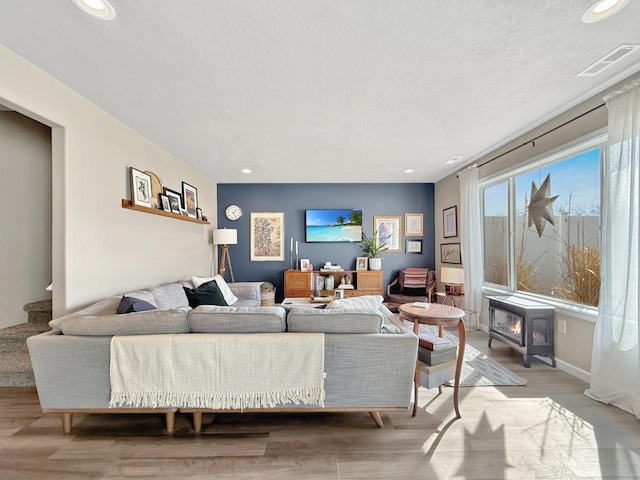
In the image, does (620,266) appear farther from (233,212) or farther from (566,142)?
(233,212)

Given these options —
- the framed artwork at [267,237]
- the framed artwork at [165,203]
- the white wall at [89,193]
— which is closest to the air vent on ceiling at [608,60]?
the white wall at [89,193]

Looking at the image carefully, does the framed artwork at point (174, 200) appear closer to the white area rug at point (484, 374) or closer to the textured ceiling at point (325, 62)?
the textured ceiling at point (325, 62)

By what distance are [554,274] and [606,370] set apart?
111cm

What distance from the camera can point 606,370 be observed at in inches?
84.7

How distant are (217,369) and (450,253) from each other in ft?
14.6

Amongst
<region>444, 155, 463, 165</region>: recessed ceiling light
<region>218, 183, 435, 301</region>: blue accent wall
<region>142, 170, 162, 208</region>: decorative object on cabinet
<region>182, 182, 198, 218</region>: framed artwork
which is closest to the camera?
<region>142, 170, 162, 208</region>: decorative object on cabinet

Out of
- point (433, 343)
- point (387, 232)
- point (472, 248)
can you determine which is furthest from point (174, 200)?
point (472, 248)

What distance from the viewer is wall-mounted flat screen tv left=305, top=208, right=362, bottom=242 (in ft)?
18.1

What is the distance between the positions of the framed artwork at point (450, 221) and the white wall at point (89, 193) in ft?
15.1

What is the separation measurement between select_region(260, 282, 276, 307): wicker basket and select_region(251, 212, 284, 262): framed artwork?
23.3 inches

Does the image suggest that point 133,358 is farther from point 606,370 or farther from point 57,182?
point 606,370

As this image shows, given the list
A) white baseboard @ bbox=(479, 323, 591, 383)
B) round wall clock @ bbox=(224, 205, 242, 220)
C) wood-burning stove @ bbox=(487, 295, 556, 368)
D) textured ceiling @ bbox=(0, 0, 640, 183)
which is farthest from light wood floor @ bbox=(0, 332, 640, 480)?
round wall clock @ bbox=(224, 205, 242, 220)

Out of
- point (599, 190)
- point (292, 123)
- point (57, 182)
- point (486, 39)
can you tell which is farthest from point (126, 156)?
point (599, 190)

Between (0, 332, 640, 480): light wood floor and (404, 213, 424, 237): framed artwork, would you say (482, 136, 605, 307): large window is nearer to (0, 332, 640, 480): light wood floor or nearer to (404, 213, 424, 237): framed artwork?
(0, 332, 640, 480): light wood floor
